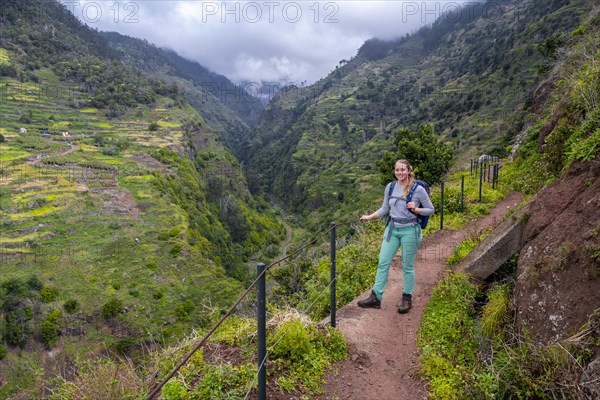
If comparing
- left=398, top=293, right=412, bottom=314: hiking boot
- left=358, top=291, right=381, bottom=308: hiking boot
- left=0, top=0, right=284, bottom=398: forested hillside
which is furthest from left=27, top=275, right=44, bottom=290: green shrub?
left=398, top=293, right=412, bottom=314: hiking boot

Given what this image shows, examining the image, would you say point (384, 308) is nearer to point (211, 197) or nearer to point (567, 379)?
point (567, 379)

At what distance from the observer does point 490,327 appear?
446 cm

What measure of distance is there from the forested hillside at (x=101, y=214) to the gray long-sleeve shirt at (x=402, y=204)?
389 centimetres

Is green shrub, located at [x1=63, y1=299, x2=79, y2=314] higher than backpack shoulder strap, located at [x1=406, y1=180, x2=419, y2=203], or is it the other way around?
backpack shoulder strap, located at [x1=406, y1=180, x2=419, y2=203]

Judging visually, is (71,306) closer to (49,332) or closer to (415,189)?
(49,332)

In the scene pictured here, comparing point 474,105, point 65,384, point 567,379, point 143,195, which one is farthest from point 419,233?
point 474,105

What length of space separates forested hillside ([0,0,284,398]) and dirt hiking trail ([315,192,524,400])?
2.98m

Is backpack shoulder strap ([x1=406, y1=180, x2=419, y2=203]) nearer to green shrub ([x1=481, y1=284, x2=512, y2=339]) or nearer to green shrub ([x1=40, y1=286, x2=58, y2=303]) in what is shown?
green shrub ([x1=481, y1=284, x2=512, y2=339])

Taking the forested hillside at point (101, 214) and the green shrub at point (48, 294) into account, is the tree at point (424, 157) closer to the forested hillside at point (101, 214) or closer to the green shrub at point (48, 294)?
the forested hillside at point (101, 214)

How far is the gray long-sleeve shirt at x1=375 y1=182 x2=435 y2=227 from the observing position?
16.3 feet

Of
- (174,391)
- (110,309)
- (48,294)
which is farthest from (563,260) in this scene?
(48,294)

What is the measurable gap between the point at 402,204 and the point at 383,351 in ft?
6.87

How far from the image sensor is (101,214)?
43.0m

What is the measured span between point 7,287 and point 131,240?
11.8m
